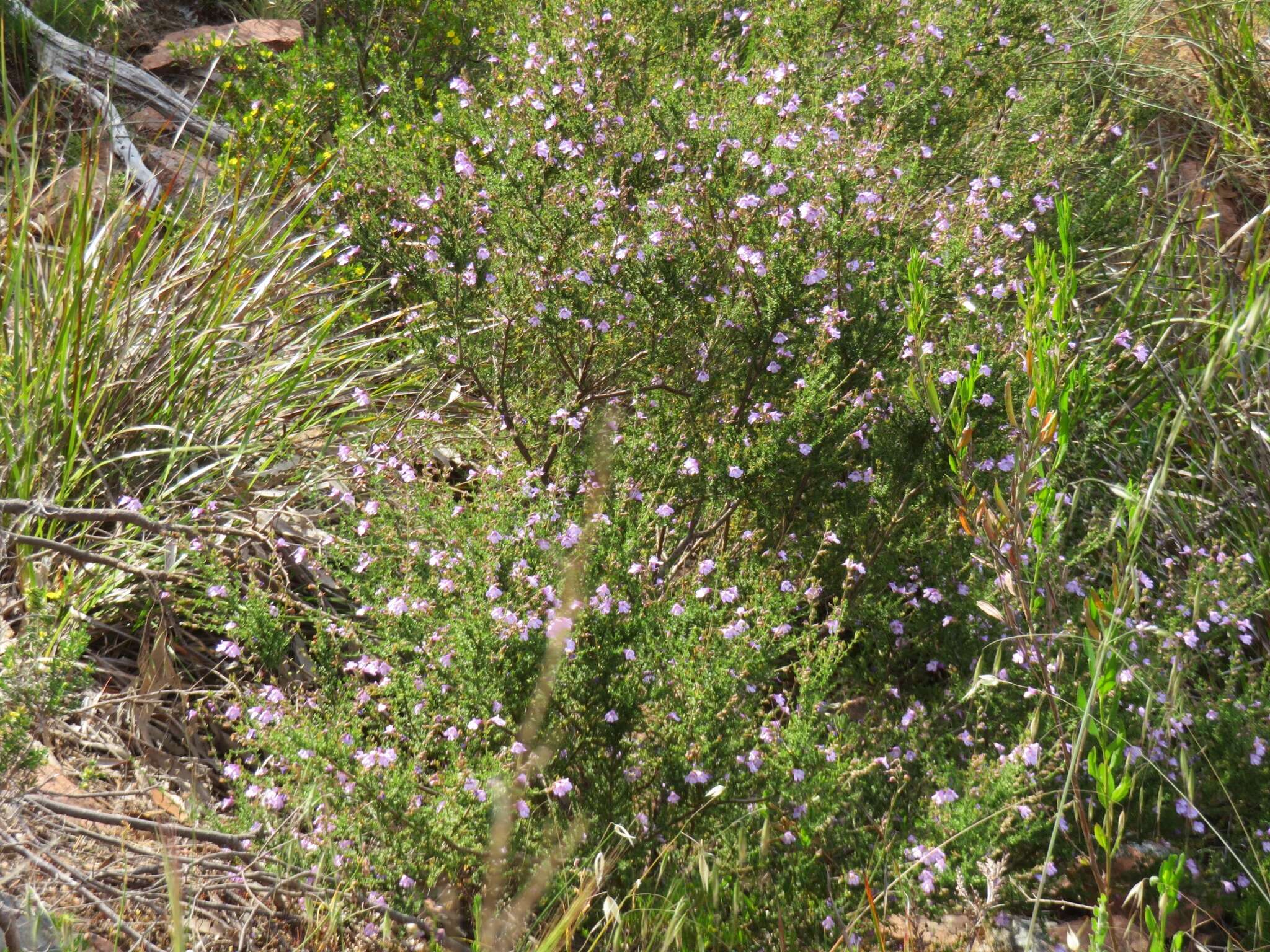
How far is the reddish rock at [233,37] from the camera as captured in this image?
5.62 m

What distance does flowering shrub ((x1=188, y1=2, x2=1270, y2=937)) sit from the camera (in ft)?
7.43

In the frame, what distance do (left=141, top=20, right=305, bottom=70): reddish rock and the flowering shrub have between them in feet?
4.17

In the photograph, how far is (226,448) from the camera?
3393mm

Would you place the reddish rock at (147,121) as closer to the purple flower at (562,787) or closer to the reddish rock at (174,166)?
the reddish rock at (174,166)

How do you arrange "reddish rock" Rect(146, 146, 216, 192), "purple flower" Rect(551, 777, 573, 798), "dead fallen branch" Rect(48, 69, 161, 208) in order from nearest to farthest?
1. "purple flower" Rect(551, 777, 573, 798)
2. "dead fallen branch" Rect(48, 69, 161, 208)
3. "reddish rock" Rect(146, 146, 216, 192)

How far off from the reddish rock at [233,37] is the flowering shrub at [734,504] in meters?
1.27

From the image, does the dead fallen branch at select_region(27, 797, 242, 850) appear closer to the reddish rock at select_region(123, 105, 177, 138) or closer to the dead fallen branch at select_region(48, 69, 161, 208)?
the dead fallen branch at select_region(48, 69, 161, 208)

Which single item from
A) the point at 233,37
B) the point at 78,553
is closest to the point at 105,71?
the point at 233,37

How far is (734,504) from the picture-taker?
3.12m

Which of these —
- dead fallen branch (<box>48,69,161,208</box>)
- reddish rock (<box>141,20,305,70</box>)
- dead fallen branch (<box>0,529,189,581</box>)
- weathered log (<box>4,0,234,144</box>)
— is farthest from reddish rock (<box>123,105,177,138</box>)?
dead fallen branch (<box>0,529,189,581</box>)

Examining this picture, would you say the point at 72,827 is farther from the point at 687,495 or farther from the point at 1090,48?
the point at 1090,48

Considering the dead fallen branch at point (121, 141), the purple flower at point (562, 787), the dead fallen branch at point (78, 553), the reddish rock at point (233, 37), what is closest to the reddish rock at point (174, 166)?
the dead fallen branch at point (121, 141)

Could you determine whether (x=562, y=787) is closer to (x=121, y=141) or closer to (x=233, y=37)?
(x=121, y=141)

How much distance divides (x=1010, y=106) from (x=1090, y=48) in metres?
1.80
